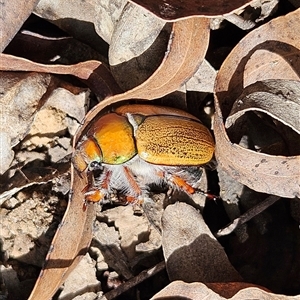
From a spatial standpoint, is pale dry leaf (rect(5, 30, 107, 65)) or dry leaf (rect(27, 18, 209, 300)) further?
pale dry leaf (rect(5, 30, 107, 65))

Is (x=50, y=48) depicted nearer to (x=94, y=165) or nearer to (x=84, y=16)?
(x=84, y=16)

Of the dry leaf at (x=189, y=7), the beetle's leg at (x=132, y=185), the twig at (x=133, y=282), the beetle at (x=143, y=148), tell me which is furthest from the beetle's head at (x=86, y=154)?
the dry leaf at (x=189, y=7)

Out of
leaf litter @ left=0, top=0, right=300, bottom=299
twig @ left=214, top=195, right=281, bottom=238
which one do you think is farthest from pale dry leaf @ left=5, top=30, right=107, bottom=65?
twig @ left=214, top=195, right=281, bottom=238

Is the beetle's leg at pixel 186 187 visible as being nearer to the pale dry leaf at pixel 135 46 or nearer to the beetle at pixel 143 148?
the beetle at pixel 143 148

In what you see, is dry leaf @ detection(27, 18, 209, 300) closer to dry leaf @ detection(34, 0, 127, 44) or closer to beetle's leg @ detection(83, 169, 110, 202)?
beetle's leg @ detection(83, 169, 110, 202)

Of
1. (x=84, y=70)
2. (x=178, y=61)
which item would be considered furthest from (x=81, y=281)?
(x=178, y=61)

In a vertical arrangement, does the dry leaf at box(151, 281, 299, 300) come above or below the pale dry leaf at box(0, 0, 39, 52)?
below

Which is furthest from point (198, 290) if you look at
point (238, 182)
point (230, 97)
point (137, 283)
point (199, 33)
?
point (199, 33)
